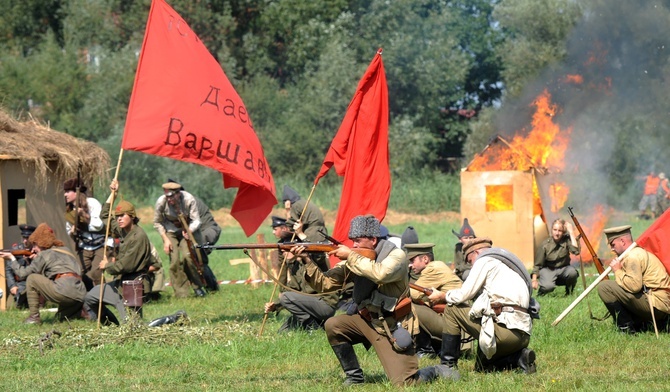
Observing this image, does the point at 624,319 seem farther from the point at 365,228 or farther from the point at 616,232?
the point at 365,228

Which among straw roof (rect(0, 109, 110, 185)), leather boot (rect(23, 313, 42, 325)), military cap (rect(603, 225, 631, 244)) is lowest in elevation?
leather boot (rect(23, 313, 42, 325))

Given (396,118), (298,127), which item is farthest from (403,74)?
(298,127)

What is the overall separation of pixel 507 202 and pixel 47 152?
10140 mm

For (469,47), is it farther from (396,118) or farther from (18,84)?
(18,84)

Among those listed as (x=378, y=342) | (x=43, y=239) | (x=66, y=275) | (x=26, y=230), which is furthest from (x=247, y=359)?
(x=26, y=230)

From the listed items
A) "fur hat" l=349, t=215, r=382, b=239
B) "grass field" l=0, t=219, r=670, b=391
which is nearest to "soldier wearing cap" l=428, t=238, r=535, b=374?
"grass field" l=0, t=219, r=670, b=391

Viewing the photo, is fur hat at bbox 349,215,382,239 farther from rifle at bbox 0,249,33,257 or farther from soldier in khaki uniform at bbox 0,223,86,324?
rifle at bbox 0,249,33,257

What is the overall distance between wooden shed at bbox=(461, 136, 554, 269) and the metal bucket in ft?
34.3

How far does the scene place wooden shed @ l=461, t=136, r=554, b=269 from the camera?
77.0 feet

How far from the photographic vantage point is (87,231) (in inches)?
705

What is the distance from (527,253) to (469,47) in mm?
35198

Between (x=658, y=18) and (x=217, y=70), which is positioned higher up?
(x=658, y=18)

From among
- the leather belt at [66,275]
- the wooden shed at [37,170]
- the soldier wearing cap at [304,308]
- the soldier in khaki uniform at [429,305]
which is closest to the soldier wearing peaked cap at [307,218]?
the soldier wearing cap at [304,308]

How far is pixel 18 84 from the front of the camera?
48.9m
